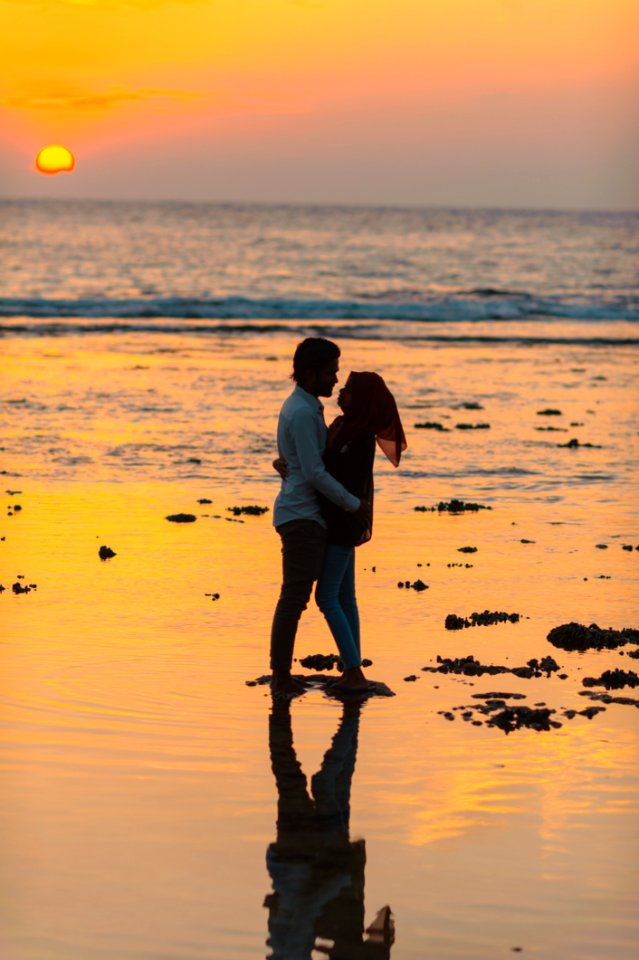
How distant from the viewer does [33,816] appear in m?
5.54

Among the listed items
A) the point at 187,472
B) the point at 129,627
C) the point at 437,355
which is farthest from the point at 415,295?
the point at 129,627

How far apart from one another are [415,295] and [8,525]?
41.6 meters

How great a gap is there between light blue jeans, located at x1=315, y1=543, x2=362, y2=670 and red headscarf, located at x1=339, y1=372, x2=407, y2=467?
624 millimetres

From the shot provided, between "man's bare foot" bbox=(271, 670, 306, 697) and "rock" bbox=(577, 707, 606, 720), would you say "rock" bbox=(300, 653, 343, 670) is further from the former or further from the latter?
"rock" bbox=(577, 707, 606, 720)

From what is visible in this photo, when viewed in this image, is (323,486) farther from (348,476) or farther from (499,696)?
(499,696)

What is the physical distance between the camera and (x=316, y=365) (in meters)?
7.27

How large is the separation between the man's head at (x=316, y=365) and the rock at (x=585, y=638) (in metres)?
2.30

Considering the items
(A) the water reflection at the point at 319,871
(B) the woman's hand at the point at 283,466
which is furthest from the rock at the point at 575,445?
(A) the water reflection at the point at 319,871

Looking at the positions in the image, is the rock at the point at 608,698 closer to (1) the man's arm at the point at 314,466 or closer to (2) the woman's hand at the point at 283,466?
(1) the man's arm at the point at 314,466

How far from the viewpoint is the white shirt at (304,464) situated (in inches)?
285

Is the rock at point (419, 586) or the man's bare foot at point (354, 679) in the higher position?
the rock at point (419, 586)

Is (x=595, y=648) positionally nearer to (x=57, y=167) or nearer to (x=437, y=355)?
(x=437, y=355)

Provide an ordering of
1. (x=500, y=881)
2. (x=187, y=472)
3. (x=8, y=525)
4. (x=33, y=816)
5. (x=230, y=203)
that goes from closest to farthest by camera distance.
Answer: (x=500, y=881), (x=33, y=816), (x=8, y=525), (x=187, y=472), (x=230, y=203)

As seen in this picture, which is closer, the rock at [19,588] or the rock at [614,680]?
the rock at [614,680]
